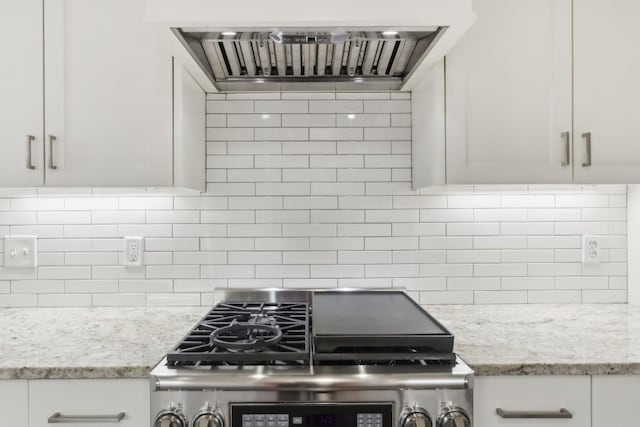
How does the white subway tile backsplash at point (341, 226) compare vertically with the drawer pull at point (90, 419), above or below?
above

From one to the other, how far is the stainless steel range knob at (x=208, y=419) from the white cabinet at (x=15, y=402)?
47 centimetres

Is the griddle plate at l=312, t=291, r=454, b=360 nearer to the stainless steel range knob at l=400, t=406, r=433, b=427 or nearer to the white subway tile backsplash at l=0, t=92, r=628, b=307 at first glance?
the stainless steel range knob at l=400, t=406, r=433, b=427

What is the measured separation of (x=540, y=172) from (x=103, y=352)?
150 cm

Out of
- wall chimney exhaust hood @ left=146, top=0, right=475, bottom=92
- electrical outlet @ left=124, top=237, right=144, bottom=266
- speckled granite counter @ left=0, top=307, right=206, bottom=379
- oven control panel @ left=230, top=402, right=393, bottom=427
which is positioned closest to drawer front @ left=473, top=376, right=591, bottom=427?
oven control panel @ left=230, top=402, right=393, bottom=427

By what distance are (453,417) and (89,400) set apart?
94cm

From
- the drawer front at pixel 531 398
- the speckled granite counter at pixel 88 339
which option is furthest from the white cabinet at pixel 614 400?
the speckled granite counter at pixel 88 339

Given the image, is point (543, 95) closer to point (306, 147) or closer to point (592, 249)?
point (592, 249)

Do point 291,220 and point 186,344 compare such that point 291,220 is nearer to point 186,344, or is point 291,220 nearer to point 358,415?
point 186,344

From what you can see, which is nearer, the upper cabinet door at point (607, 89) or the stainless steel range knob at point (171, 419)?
the stainless steel range knob at point (171, 419)

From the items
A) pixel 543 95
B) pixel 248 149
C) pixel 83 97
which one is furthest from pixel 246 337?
pixel 543 95

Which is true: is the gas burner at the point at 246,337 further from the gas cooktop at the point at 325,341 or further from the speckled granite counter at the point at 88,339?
the speckled granite counter at the point at 88,339

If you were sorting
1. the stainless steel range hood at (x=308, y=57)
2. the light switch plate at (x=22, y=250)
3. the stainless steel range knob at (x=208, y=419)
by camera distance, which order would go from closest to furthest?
the stainless steel range knob at (x=208, y=419)
the stainless steel range hood at (x=308, y=57)
the light switch plate at (x=22, y=250)

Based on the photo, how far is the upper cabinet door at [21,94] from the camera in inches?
58.9

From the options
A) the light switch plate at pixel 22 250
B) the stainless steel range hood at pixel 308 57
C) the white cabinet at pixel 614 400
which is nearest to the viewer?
the white cabinet at pixel 614 400
